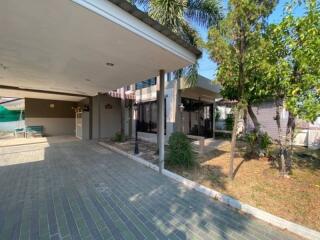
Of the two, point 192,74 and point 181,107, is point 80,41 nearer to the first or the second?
point 192,74

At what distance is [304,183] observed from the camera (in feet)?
13.5

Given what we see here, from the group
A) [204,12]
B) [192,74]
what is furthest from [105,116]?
[204,12]

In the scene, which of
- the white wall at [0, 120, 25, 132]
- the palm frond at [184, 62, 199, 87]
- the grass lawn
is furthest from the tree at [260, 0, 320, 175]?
the white wall at [0, 120, 25, 132]

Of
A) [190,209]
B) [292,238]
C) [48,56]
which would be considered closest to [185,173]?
[190,209]

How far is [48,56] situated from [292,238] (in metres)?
6.02

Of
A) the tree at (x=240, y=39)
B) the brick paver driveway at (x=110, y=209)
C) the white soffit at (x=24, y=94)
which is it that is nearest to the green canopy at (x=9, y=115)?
the white soffit at (x=24, y=94)

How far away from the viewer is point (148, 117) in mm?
10484

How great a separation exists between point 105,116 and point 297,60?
1102cm

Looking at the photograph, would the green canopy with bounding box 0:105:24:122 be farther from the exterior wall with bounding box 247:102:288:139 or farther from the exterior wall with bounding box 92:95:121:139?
the exterior wall with bounding box 247:102:288:139

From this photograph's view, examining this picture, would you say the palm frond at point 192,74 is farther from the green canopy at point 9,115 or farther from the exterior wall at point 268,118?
the green canopy at point 9,115

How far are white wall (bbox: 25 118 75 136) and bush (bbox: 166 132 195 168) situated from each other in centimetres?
1231

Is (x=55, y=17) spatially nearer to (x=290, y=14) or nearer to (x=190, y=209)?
(x=190, y=209)

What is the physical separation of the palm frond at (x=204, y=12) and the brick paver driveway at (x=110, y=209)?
6.48m

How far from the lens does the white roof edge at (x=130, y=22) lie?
240 centimetres
